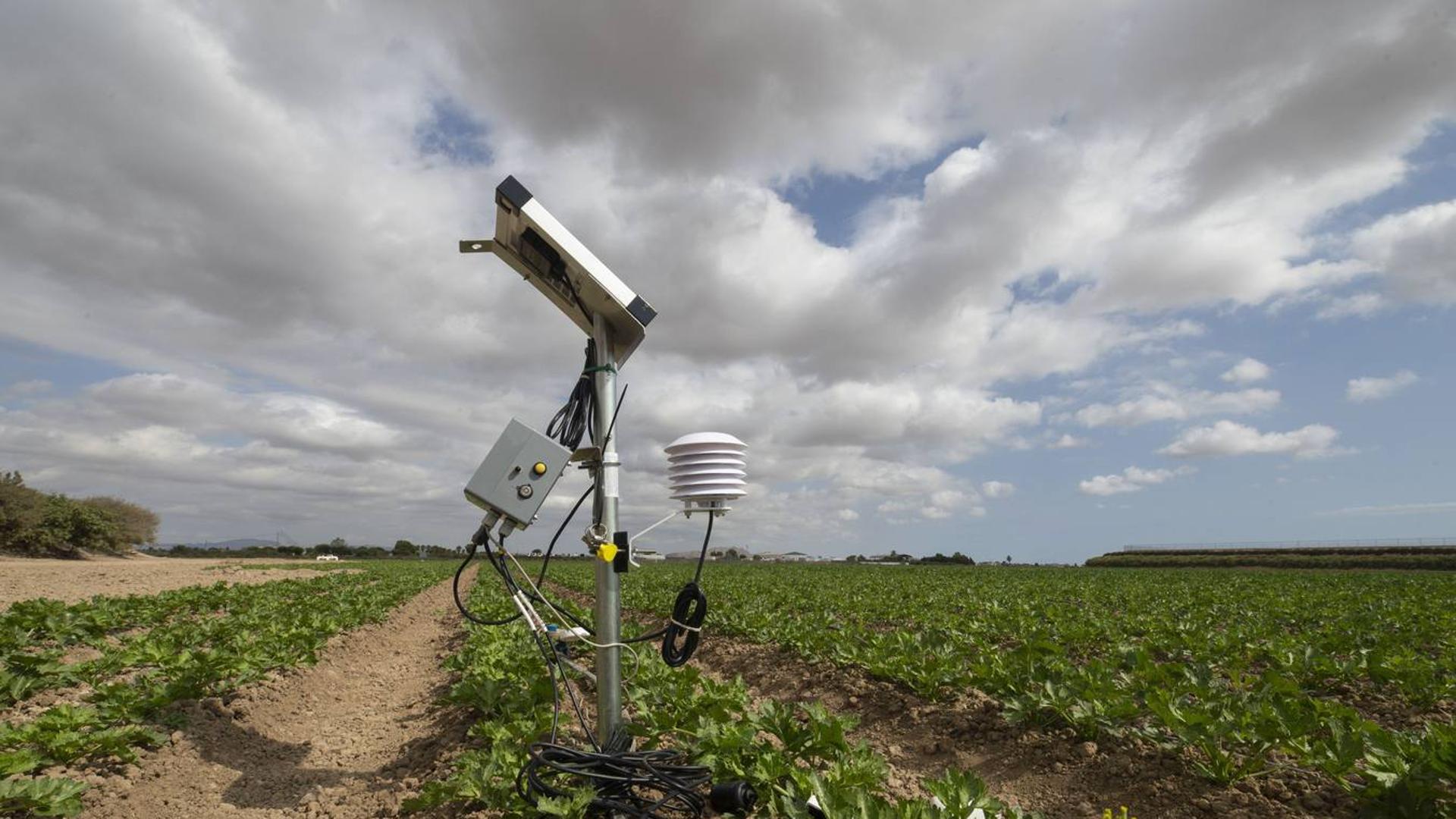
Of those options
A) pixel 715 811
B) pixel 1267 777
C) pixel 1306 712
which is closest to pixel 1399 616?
pixel 1306 712

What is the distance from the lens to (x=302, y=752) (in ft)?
22.3

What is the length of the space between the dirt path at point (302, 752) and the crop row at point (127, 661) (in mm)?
279

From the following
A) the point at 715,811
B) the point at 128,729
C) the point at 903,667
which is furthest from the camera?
the point at 903,667

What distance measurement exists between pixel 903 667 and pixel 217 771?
7151mm

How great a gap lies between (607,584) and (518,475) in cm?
95

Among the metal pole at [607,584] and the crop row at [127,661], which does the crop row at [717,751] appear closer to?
the metal pole at [607,584]

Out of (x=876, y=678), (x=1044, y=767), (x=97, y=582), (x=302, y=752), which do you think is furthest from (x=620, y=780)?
(x=97, y=582)

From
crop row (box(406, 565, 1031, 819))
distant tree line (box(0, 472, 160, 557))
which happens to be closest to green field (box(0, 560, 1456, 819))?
crop row (box(406, 565, 1031, 819))

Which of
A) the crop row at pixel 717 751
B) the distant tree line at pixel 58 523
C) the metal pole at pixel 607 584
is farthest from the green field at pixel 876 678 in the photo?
the distant tree line at pixel 58 523

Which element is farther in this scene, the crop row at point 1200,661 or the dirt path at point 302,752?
the dirt path at point 302,752

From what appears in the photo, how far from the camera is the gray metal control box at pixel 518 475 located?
4504 mm

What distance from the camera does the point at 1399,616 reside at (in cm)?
1500

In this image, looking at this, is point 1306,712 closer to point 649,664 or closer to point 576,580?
point 649,664

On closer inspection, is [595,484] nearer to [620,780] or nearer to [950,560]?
[620,780]
